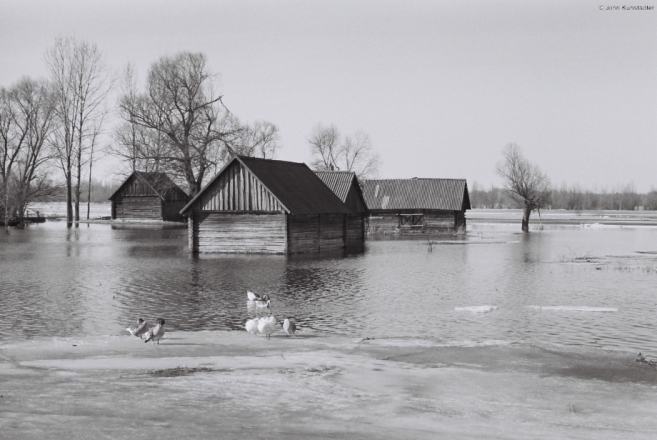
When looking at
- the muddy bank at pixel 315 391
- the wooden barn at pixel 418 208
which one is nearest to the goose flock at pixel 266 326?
the muddy bank at pixel 315 391

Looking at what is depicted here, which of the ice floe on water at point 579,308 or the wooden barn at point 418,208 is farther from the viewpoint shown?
the wooden barn at point 418,208

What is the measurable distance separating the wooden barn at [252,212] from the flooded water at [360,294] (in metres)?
1.78

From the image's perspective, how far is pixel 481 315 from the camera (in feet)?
66.5

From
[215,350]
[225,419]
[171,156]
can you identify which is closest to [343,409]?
[225,419]

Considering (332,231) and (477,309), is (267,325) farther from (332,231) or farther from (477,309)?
(332,231)

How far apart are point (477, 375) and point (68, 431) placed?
6658 millimetres

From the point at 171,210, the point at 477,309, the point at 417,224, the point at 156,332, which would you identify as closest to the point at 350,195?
the point at 417,224

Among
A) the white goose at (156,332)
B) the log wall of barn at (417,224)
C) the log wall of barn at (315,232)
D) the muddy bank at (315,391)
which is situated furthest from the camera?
the log wall of barn at (417,224)

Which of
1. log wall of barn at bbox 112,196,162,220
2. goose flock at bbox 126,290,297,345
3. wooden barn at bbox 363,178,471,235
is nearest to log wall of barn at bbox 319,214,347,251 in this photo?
A: wooden barn at bbox 363,178,471,235

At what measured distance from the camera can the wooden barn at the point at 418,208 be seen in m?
72.7

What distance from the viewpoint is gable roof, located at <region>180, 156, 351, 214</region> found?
38.9m

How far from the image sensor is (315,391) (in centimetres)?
1147

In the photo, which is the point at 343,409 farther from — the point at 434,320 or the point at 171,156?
the point at 171,156

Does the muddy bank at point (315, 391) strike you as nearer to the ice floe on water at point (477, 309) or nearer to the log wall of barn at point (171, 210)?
the ice floe on water at point (477, 309)
